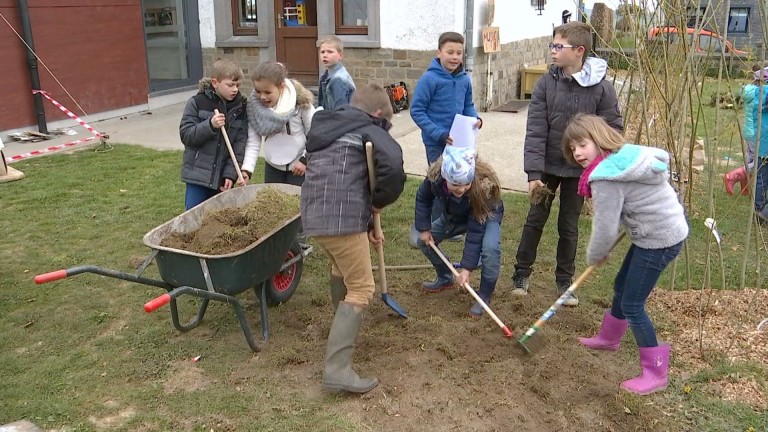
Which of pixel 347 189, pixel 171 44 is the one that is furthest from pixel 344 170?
pixel 171 44

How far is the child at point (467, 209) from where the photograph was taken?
3891mm

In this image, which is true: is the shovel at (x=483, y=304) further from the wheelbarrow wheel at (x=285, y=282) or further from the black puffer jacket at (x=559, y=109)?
the wheelbarrow wheel at (x=285, y=282)

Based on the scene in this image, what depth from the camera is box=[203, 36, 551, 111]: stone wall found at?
11.0m

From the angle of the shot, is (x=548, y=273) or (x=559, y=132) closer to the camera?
(x=559, y=132)

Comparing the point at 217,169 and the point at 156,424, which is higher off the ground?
the point at 217,169

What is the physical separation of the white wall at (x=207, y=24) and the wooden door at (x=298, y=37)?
118 centimetres

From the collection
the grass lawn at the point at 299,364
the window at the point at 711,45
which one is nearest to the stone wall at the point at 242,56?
the grass lawn at the point at 299,364

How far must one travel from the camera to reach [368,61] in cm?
1127

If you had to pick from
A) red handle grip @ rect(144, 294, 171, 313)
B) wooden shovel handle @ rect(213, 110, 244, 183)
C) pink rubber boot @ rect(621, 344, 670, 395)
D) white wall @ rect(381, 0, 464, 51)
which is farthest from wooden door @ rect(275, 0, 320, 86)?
red handle grip @ rect(144, 294, 171, 313)

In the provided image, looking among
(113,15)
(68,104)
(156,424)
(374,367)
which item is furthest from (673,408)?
(113,15)

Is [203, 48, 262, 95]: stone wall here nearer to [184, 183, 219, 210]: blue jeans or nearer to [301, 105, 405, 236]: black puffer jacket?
[184, 183, 219, 210]: blue jeans

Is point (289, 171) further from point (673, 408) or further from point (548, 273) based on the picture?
point (673, 408)

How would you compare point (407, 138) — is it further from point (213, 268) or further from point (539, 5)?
point (539, 5)

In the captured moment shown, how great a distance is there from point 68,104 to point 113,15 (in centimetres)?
172
